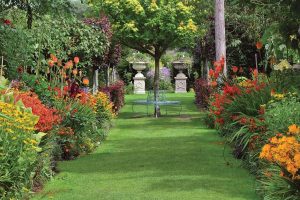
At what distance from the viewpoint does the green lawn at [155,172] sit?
333 inches

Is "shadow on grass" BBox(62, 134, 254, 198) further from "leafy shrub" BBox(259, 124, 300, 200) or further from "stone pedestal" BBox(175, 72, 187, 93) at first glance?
"stone pedestal" BBox(175, 72, 187, 93)

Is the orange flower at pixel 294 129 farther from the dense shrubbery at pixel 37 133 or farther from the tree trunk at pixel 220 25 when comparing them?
the tree trunk at pixel 220 25

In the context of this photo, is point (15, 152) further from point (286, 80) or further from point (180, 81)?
point (180, 81)

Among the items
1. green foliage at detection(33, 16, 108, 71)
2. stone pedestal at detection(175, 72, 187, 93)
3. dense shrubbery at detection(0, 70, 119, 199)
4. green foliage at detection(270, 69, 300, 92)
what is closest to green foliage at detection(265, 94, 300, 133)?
green foliage at detection(270, 69, 300, 92)

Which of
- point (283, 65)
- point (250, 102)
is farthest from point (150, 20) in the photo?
point (283, 65)

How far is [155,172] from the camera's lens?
10266mm

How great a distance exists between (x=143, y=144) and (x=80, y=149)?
2.30 meters

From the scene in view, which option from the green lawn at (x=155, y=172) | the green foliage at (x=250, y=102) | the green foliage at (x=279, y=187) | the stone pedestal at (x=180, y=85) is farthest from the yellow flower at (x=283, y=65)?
the stone pedestal at (x=180, y=85)

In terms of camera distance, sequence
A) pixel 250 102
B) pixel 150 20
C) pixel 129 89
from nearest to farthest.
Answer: pixel 250 102 < pixel 150 20 < pixel 129 89

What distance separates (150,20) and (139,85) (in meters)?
19.5

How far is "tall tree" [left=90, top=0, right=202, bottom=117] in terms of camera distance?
21219 millimetres

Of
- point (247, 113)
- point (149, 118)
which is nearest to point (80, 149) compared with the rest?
point (247, 113)

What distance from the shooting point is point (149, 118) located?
22062mm

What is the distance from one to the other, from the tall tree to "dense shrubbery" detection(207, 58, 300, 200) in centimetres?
813
